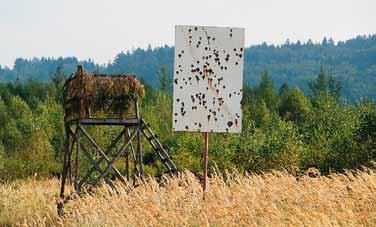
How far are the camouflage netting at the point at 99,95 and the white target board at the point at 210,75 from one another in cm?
565

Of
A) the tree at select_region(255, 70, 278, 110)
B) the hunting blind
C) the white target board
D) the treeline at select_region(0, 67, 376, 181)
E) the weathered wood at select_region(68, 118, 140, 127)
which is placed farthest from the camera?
the tree at select_region(255, 70, 278, 110)

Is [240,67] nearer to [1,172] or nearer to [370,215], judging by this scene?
[370,215]

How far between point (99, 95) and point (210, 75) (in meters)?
5.78

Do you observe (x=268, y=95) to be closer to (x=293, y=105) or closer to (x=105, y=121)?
(x=293, y=105)

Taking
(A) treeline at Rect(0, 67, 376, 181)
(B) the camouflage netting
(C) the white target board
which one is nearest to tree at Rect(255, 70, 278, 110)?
(A) treeline at Rect(0, 67, 376, 181)

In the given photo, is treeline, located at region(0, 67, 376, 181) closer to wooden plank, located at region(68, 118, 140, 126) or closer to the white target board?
wooden plank, located at region(68, 118, 140, 126)

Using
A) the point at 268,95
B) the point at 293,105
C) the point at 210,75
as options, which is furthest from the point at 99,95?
the point at 268,95

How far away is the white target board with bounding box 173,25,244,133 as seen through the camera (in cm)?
1092

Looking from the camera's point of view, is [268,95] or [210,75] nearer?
[210,75]

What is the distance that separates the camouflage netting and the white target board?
18.5 ft

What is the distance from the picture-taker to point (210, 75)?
1098 centimetres

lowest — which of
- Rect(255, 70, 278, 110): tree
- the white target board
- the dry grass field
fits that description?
Rect(255, 70, 278, 110): tree

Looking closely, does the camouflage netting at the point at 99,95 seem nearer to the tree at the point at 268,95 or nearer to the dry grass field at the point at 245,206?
the dry grass field at the point at 245,206

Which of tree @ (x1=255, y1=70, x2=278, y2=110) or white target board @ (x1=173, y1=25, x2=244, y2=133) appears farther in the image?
tree @ (x1=255, y1=70, x2=278, y2=110)
